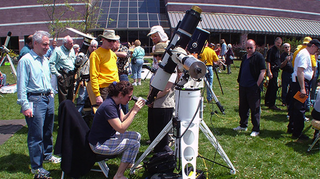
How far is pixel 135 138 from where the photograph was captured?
3.74 meters

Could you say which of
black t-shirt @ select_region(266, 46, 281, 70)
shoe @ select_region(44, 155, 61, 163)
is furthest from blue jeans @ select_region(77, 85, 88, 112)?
black t-shirt @ select_region(266, 46, 281, 70)

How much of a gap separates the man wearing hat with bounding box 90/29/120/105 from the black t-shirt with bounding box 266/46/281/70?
5305mm

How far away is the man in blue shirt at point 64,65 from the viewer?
5.92 metres

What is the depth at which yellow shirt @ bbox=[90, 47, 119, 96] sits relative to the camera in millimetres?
4387

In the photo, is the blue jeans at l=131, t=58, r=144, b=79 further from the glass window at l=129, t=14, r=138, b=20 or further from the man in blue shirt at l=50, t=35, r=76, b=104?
the glass window at l=129, t=14, r=138, b=20

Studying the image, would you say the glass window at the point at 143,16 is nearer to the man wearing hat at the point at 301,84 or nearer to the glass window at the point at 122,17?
the glass window at the point at 122,17

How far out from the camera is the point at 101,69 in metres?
4.57

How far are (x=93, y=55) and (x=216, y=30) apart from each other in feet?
77.0

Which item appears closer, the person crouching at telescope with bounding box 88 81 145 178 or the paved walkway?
the person crouching at telescope with bounding box 88 81 145 178

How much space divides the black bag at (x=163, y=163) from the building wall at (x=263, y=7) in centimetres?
2574

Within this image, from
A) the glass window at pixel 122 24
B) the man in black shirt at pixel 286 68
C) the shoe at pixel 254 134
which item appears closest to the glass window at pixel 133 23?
the glass window at pixel 122 24

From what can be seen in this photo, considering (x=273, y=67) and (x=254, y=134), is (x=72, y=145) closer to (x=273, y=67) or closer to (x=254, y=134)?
(x=254, y=134)

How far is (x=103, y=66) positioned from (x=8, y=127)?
11.3 ft

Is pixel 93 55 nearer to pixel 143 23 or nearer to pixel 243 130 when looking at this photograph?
pixel 243 130
